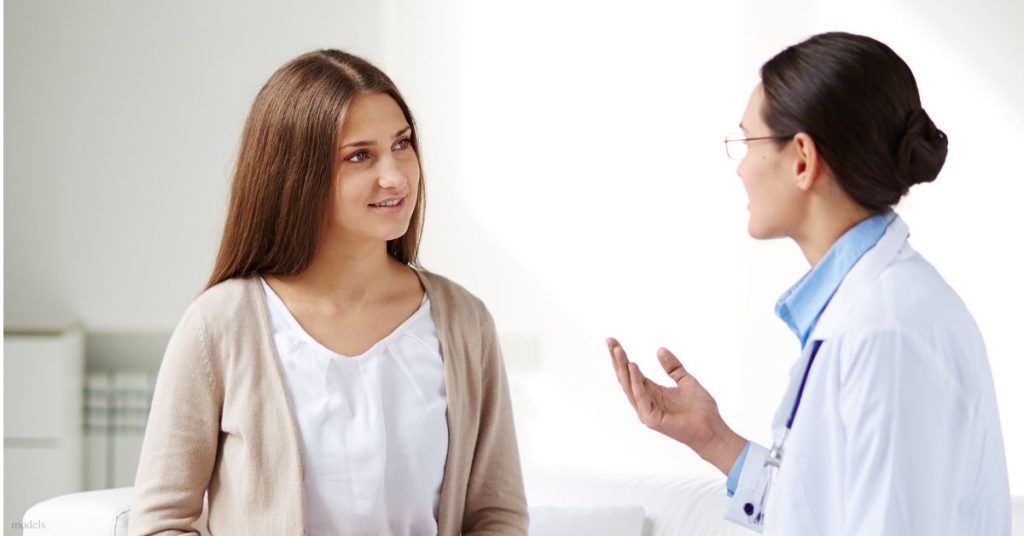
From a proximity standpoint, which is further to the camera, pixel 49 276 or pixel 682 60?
pixel 49 276

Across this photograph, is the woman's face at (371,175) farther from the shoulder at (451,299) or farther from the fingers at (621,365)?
the fingers at (621,365)

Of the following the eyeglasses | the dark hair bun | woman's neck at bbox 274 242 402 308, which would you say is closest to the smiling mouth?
woman's neck at bbox 274 242 402 308

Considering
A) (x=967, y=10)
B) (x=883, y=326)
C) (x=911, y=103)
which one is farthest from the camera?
(x=967, y=10)

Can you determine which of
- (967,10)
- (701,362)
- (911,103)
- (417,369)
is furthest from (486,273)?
(911,103)

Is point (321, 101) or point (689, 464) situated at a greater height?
point (321, 101)

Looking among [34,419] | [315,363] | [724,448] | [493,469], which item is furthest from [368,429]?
[34,419]

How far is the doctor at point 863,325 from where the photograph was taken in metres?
1.27

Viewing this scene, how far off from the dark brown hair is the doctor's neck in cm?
2

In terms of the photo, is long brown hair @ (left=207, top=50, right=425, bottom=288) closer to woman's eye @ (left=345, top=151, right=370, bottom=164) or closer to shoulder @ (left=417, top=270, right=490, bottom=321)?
woman's eye @ (left=345, top=151, right=370, bottom=164)

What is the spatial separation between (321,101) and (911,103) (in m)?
0.87

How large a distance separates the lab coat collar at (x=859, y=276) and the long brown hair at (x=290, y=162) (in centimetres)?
80

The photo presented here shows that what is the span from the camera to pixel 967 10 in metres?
3.77

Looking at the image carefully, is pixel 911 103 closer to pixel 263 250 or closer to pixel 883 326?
pixel 883 326

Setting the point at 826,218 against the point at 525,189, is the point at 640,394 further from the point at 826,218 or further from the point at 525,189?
the point at 525,189
